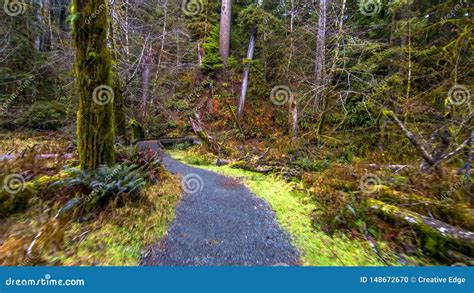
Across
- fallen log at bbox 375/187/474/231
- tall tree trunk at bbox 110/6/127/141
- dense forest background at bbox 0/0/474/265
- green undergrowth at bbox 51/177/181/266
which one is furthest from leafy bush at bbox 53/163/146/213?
fallen log at bbox 375/187/474/231

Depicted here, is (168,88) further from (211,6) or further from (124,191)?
(124,191)

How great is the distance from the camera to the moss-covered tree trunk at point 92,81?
4.07 meters

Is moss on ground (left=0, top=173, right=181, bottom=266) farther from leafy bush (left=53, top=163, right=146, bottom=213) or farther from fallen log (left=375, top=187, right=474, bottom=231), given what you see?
fallen log (left=375, top=187, right=474, bottom=231)

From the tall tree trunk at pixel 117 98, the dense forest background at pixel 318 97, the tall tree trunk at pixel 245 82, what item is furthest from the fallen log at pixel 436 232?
the tall tree trunk at pixel 245 82

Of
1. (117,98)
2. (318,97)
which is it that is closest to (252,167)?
(117,98)

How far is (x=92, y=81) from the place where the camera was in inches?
166

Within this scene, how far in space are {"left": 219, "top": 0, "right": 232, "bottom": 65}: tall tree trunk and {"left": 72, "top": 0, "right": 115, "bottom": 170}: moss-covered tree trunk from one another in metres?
12.8

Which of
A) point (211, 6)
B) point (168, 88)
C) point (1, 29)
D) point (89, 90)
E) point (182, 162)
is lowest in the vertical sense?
point (182, 162)

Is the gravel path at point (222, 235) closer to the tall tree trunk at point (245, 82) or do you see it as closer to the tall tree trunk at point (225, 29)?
the tall tree trunk at point (245, 82)

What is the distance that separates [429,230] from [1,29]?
18987 mm

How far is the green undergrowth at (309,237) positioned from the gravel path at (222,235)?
22 centimetres

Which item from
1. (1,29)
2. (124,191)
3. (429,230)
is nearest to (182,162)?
(124,191)

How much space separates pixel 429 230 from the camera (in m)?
3.37

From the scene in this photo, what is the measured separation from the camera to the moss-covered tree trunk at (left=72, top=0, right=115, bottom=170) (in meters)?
4.07
